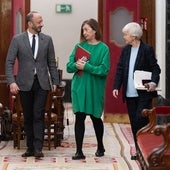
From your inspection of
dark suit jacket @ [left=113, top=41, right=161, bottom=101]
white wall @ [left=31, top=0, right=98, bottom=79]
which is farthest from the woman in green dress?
white wall @ [left=31, top=0, right=98, bottom=79]

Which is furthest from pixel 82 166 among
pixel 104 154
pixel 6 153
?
pixel 6 153

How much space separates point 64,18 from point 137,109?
765 cm

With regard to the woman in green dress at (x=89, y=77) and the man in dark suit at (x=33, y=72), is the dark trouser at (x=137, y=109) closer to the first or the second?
the woman in green dress at (x=89, y=77)

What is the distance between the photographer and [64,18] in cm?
1364

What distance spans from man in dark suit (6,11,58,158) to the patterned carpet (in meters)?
0.24

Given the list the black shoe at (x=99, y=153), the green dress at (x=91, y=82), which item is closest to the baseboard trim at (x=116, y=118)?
the black shoe at (x=99, y=153)

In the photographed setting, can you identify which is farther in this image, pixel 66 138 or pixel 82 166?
pixel 66 138

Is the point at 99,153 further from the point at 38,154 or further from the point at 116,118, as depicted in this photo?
the point at 116,118

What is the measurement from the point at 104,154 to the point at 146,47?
149cm

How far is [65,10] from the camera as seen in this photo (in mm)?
13570

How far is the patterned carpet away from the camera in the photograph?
6281 millimetres

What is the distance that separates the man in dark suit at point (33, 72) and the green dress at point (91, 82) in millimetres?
372

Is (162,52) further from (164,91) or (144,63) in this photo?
(144,63)

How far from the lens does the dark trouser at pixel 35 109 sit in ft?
22.2
